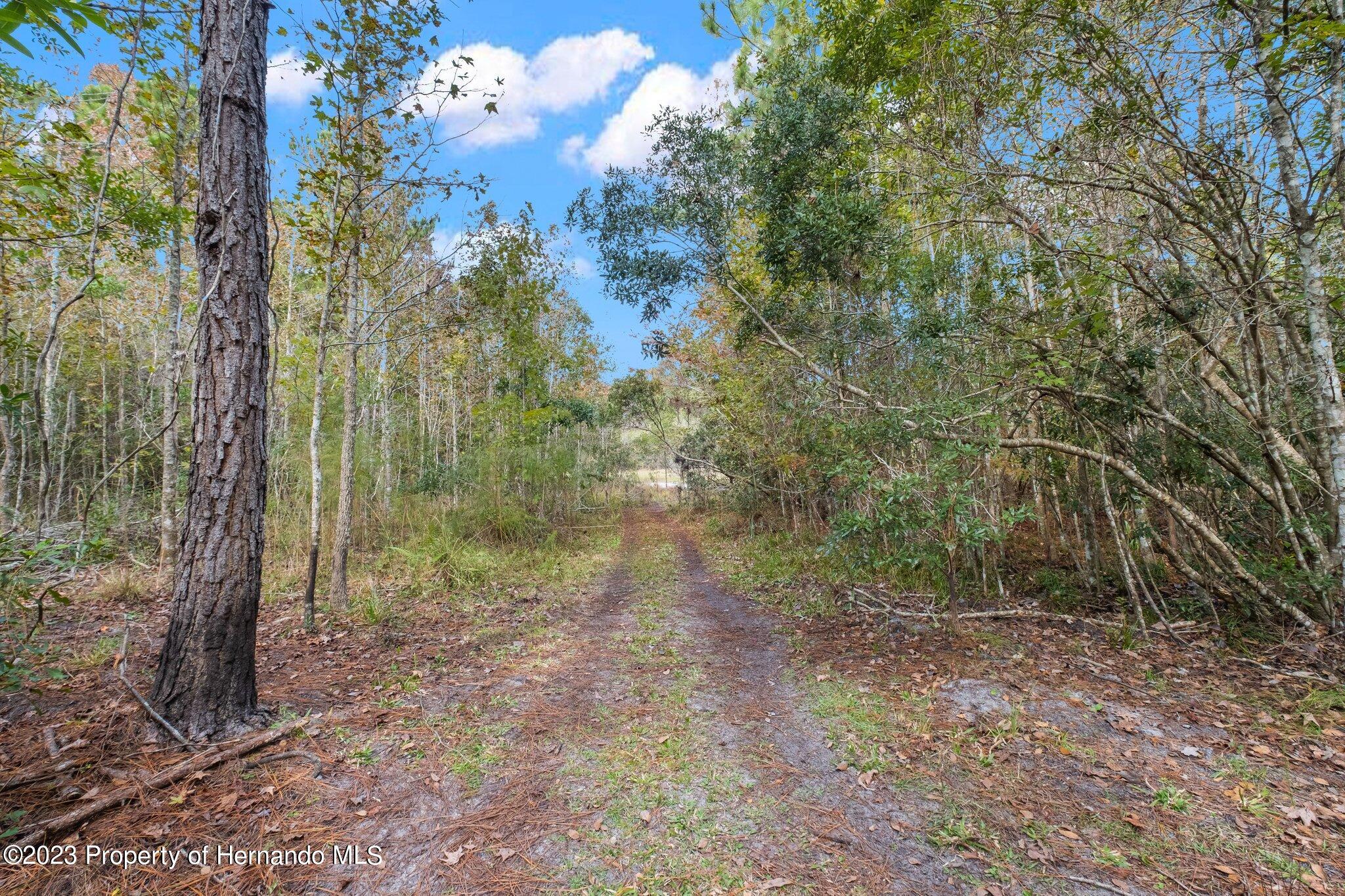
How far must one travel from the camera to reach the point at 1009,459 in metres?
7.24

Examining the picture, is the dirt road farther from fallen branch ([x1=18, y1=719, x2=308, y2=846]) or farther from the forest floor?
fallen branch ([x1=18, y1=719, x2=308, y2=846])

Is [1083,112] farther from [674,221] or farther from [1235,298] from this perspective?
[674,221]

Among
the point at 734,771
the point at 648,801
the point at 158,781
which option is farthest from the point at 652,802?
the point at 158,781

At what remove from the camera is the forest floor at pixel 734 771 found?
2193 mm

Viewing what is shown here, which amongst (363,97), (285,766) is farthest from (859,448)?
(363,97)

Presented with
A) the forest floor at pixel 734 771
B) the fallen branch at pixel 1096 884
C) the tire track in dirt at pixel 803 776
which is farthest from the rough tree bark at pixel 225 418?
the fallen branch at pixel 1096 884

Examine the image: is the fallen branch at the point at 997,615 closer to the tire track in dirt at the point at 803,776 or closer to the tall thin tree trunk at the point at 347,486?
the tire track in dirt at the point at 803,776

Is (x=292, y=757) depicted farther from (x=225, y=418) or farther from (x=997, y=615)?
(x=997, y=615)

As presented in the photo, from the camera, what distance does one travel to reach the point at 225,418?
9.64 feet

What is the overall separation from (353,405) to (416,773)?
4.40 metres

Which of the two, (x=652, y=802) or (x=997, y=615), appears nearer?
(x=652, y=802)

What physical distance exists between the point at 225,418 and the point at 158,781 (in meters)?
1.83

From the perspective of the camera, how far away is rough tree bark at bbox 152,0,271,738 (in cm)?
289

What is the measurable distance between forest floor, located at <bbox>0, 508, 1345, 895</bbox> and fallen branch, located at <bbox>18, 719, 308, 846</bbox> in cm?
5
